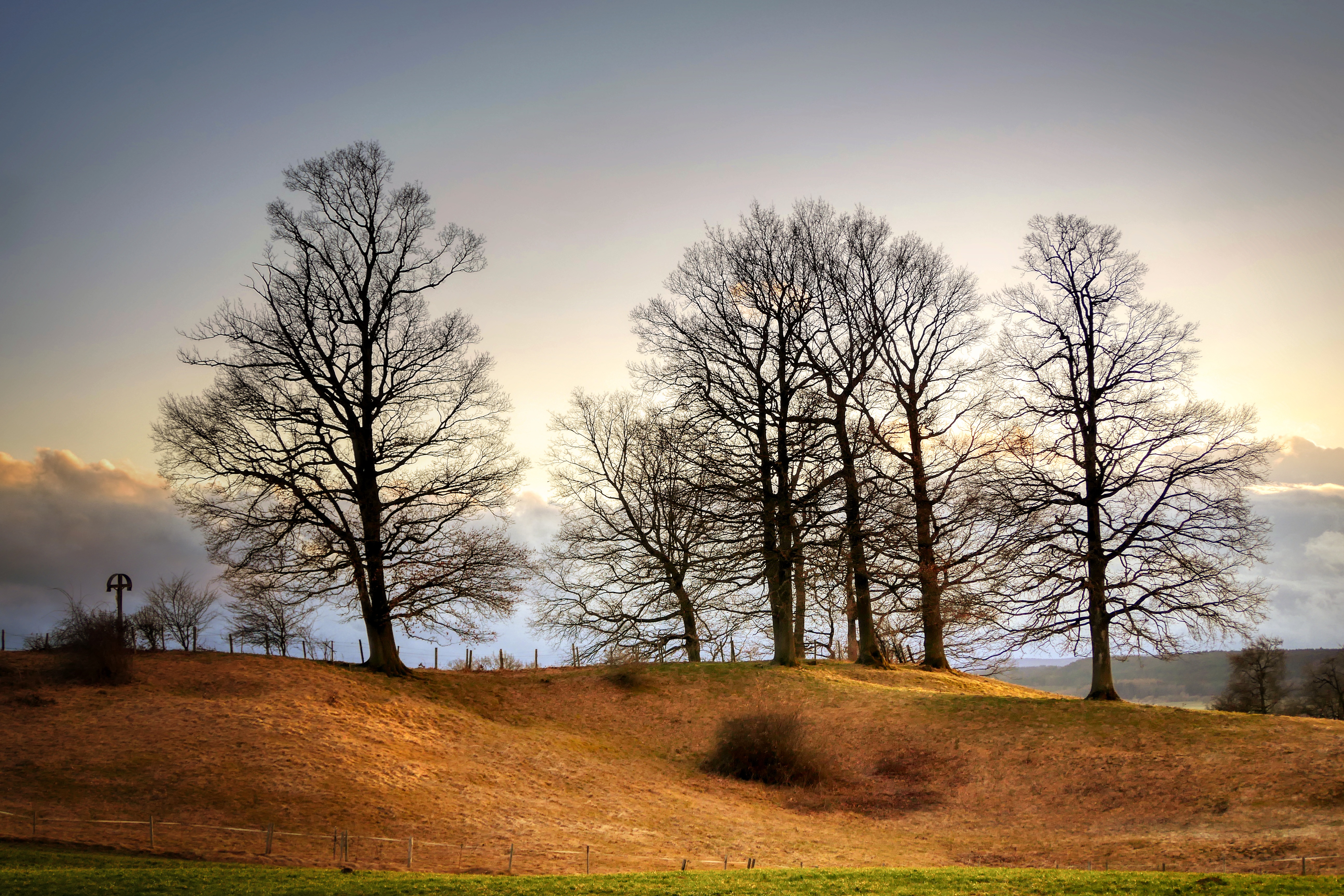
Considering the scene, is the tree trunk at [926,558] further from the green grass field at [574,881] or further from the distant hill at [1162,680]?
the distant hill at [1162,680]

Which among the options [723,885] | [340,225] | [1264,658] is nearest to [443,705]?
[723,885]

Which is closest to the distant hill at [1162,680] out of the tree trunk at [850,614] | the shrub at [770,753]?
the tree trunk at [850,614]

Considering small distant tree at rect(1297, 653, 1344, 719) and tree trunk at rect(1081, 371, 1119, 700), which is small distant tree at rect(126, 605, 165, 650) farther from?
small distant tree at rect(1297, 653, 1344, 719)

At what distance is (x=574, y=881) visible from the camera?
1276 cm

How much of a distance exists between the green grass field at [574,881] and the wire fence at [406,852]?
2.18ft

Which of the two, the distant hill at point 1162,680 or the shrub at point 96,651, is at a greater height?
the shrub at point 96,651

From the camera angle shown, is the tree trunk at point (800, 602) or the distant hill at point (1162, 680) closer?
the tree trunk at point (800, 602)

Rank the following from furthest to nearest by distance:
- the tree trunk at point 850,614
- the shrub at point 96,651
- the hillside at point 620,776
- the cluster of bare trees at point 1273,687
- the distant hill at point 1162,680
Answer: the distant hill at point 1162,680
the cluster of bare trees at point 1273,687
the tree trunk at point 850,614
the shrub at point 96,651
the hillside at point 620,776

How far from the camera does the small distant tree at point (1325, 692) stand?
38.0 m

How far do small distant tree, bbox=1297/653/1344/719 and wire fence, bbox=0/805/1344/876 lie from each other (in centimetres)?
3123

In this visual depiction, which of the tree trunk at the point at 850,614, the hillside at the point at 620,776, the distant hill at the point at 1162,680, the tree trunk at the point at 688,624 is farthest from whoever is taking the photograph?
the distant hill at the point at 1162,680

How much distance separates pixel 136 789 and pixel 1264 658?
44117mm

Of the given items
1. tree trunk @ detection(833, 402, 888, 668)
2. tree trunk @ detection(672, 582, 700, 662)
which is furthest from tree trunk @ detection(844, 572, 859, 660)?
tree trunk @ detection(672, 582, 700, 662)

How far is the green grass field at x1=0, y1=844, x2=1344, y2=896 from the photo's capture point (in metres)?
11.1
